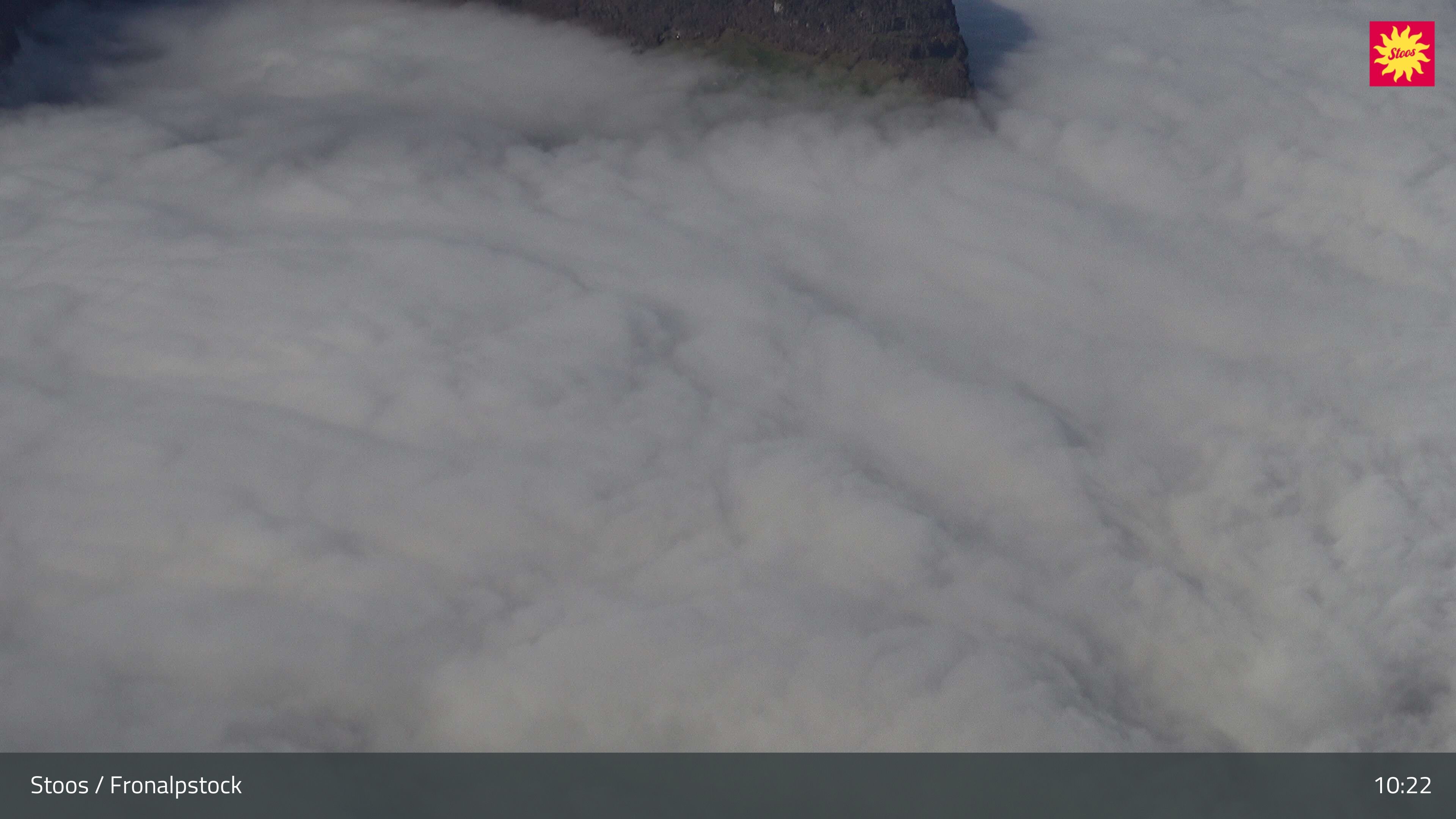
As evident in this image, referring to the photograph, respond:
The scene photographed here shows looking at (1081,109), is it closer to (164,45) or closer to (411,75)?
(411,75)

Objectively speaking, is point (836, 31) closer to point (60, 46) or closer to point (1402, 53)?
point (60, 46)

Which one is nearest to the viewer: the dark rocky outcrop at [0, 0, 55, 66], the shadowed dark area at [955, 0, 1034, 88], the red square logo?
→ the dark rocky outcrop at [0, 0, 55, 66]

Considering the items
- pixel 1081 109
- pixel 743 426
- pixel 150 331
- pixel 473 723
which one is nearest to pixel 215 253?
pixel 150 331

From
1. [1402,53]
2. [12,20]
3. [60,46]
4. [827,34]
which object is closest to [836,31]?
[827,34]

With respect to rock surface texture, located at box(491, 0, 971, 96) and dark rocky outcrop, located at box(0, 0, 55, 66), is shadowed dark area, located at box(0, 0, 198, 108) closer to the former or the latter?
dark rocky outcrop, located at box(0, 0, 55, 66)

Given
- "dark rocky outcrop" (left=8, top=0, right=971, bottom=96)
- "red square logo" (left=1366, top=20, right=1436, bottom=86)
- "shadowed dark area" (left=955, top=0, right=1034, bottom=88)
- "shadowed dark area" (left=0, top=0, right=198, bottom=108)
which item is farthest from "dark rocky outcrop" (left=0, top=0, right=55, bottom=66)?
"red square logo" (left=1366, top=20, right=1436, bottom=86)

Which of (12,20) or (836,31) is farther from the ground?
(12,20)

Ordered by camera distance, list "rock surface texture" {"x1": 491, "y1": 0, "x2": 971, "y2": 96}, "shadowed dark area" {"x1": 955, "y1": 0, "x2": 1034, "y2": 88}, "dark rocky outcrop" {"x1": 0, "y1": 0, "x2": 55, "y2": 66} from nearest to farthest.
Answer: "dark rocky outcrop" {"x1": 0, "y1": 0, "x2": 55, "y2": 66} < "rock surface texture" {"x1": 491, "y1": 0, "x2": 971, "y2": 96} < "shadowed dark area" {"x1": 955, "y1": 0, "x2": 1034, "y2": 88}
